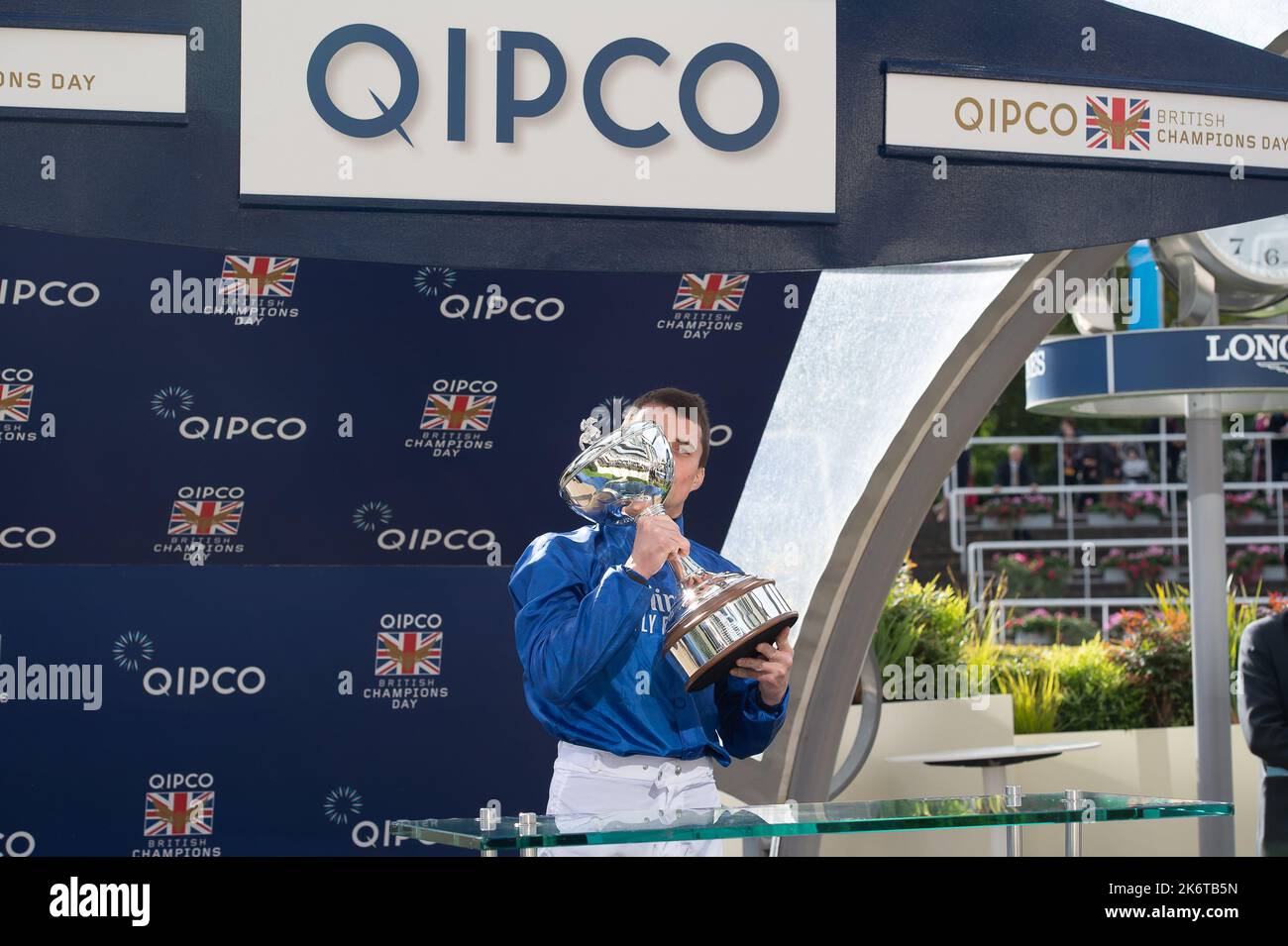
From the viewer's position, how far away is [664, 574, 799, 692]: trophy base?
299cm

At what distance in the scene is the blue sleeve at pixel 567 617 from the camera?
124 inches

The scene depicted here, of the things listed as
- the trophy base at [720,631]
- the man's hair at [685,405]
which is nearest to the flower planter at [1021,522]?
the man's hair at [685,405]

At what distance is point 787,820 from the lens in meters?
2.63

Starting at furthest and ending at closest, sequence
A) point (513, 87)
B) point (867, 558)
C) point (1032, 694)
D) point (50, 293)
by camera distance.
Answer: point (1032, 694)
point (867, 558)
point (50, 293)
point (513, 87)

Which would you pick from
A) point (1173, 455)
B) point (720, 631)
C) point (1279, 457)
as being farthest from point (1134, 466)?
point (720, 631)

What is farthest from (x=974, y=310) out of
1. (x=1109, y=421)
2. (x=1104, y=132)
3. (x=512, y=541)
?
(x=1109, y=421)

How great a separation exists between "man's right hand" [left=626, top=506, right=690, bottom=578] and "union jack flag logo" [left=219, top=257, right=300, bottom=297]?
8.04 ft

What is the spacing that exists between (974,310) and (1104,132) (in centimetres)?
135

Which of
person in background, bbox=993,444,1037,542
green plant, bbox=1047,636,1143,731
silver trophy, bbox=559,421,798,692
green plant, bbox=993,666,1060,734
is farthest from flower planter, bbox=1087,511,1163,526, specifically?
silver trophy, bbox=559,421,798,692

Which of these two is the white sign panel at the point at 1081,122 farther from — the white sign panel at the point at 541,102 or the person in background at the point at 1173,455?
the person in background at the point at 1173,455

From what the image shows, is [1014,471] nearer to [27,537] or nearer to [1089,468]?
[1089,468]

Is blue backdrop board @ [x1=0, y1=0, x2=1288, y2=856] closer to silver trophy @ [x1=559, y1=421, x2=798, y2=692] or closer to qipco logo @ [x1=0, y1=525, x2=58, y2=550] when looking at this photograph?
qipco logo @ [x1=0, y1=525, x2=58, y2=550]

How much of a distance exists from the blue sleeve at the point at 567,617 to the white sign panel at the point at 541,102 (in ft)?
3.48

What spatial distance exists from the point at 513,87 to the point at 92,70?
1.04 metres
